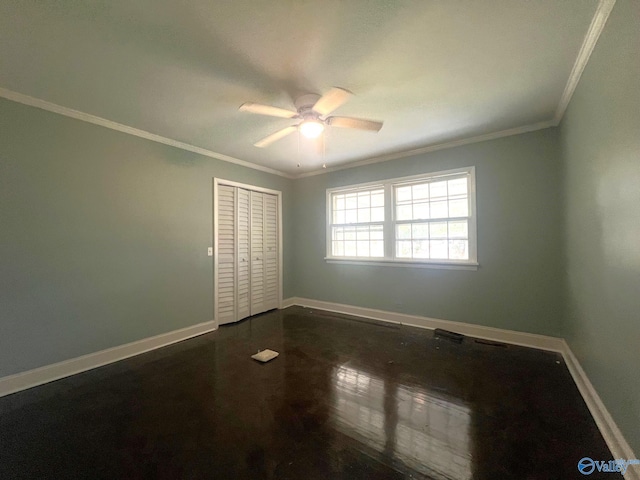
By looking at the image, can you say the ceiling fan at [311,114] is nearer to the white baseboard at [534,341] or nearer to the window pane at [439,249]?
the window pane at [439,249]

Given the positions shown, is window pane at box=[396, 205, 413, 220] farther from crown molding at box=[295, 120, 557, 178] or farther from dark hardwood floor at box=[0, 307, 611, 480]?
dark hardwood floor at box=[0, 307, 611, 480]

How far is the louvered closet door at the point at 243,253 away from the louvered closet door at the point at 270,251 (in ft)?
1.33

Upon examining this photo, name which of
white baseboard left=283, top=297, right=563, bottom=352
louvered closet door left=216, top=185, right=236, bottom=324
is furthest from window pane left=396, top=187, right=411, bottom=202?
louvered closet door left=216, top=185, right=236, bottom=324

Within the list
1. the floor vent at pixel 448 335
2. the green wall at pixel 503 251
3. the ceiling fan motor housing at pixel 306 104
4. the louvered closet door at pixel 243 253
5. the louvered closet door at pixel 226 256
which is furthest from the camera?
the louvered closet door at pixel 243 253

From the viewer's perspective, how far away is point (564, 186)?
2.68 metres

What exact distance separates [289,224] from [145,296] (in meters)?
2.76

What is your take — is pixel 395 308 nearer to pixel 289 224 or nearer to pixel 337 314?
pixel 337 314

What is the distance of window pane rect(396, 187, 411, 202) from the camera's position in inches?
156

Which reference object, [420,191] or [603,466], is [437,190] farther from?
[603,466]

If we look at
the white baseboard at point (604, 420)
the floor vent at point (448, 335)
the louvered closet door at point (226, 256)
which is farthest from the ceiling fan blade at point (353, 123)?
the floor vent at point (448, 335)

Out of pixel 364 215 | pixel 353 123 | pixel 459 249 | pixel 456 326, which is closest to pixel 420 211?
pixel 459 249

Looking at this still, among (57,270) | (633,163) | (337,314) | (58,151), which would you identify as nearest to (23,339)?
(57,270)

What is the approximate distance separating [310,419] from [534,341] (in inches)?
112

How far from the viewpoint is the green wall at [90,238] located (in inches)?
89.4
